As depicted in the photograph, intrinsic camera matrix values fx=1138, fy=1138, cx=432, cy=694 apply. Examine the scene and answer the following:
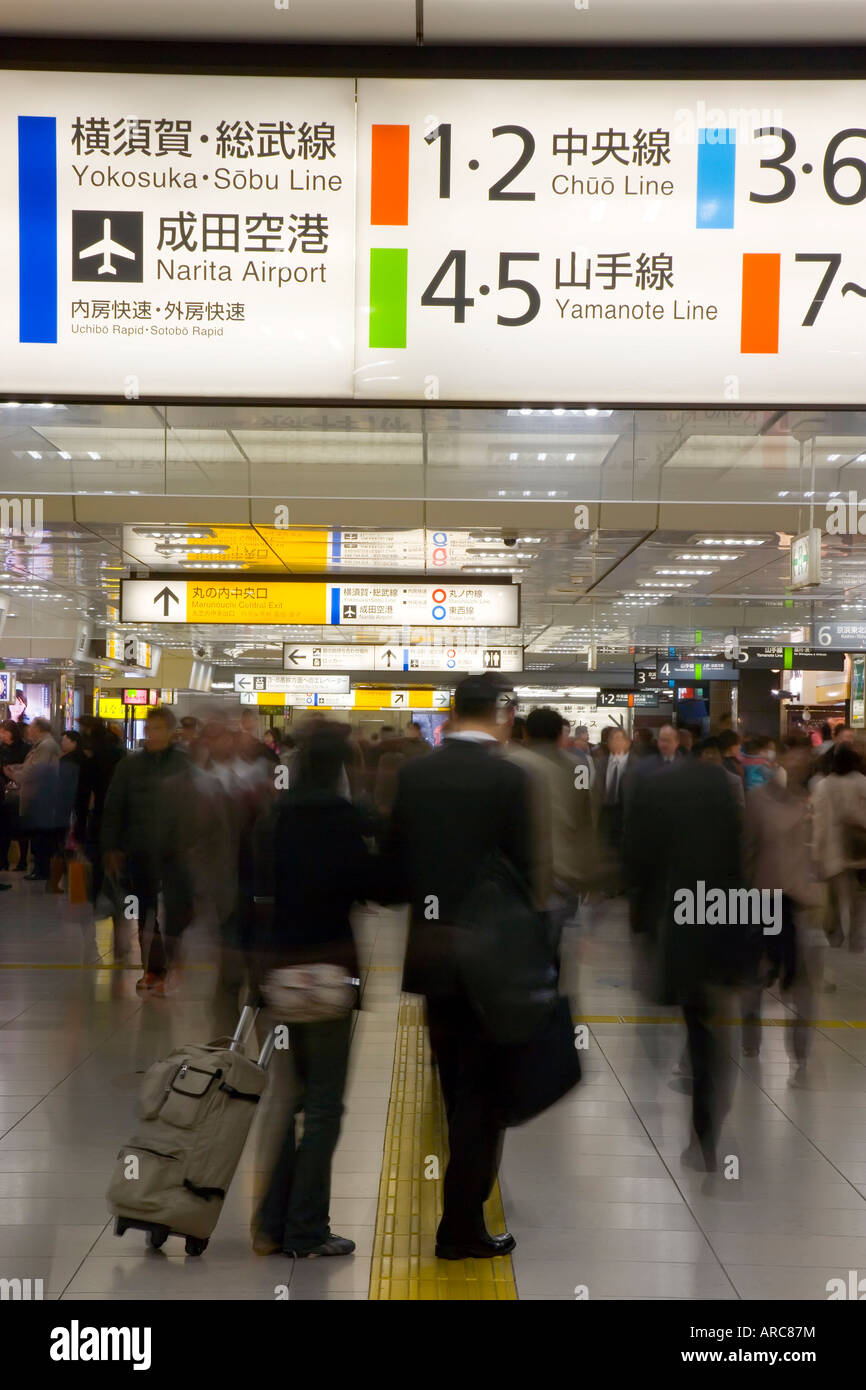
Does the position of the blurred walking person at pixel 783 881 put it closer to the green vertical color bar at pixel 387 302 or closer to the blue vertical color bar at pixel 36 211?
the green vertical color bar at pixel 387 302

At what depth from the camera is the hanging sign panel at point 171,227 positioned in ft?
6.18

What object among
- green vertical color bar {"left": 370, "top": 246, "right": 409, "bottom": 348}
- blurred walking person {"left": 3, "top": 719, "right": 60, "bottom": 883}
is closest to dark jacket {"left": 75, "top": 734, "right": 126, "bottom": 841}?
blurred walking person {"left": 3, "top": 719, "right": 60, "bottom": 883}

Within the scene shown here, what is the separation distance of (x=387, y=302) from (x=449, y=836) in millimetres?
2061

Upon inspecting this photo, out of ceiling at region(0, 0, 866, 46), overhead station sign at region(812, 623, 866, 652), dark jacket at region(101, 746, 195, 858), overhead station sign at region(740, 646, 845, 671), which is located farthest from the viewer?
overhead station sign at region(812, 623, 866, 652)

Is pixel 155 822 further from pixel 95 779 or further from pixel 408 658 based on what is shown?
pixel 408 658

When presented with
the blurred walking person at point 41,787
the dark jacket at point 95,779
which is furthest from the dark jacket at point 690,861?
the blurred walking person at point 41,787

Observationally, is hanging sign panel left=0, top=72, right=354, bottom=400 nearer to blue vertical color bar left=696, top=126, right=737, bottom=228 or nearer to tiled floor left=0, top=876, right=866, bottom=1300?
blue vertical color bar left=696, top=126, right=737, bottom=228

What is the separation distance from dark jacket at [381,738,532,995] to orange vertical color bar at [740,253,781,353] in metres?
1.97

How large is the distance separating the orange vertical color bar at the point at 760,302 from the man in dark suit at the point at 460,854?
6.46 feet

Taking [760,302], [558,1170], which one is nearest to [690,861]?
[558,1170]

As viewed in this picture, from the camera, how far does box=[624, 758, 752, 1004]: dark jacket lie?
487cm

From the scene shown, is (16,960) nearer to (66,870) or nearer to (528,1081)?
(66,870)

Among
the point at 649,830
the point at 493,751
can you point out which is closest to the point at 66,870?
the point at 649,830

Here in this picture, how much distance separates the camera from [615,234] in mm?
1885
